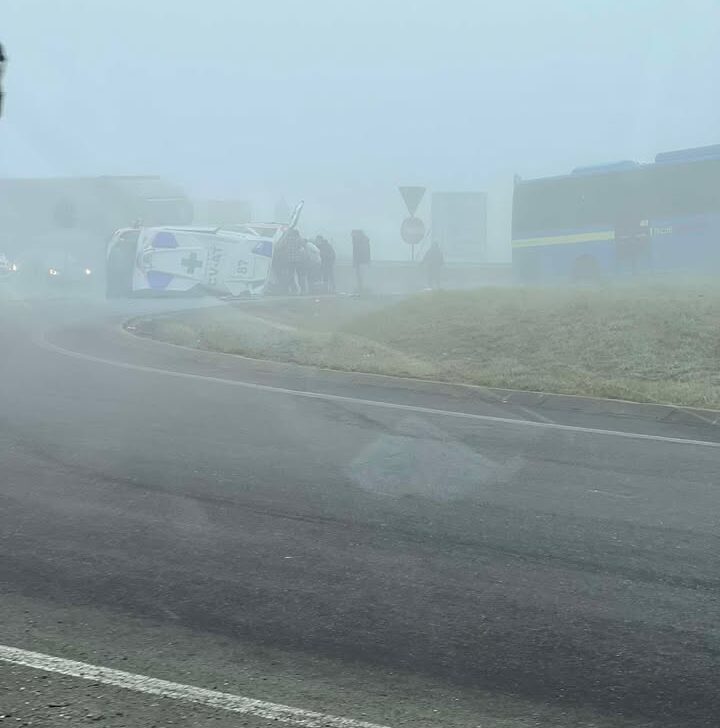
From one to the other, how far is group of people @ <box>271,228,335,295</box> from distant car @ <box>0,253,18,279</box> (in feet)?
48.6

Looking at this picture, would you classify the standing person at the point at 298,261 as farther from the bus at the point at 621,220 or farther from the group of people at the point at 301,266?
the bus at the point at 621,220

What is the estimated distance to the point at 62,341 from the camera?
50.2 feet

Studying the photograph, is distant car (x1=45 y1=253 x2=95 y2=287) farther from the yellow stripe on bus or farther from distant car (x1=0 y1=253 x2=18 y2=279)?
the yellow stripe on bus

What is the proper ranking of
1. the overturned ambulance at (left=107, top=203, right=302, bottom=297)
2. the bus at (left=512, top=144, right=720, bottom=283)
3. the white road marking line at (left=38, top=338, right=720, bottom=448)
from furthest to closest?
the bus at (left=512, top=144, right=720, bottom=283)
the overturned ambulance at (left=107, top=203, right=302, bottom=297)
the white road marking line at (left=38, top=338, right=720, bottom=448)

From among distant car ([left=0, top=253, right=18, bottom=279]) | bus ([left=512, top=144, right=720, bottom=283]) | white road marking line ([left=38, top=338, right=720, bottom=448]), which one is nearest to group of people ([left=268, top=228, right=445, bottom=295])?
bus ([left=512, top=144, right=720, bottom=283])

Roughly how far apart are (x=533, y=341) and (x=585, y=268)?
17661 mm

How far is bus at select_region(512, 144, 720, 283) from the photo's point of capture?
94.1ft

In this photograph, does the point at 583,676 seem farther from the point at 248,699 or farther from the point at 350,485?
the point at 350,485

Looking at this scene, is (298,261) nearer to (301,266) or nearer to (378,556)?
(301,266)

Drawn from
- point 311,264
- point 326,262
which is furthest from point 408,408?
point 326,262

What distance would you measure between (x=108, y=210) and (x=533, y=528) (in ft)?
120

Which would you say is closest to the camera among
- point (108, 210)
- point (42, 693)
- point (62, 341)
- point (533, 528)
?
point (42, 693)

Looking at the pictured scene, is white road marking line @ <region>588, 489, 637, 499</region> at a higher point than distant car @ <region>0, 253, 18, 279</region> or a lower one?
higher

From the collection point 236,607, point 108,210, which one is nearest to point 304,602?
point 236,607
